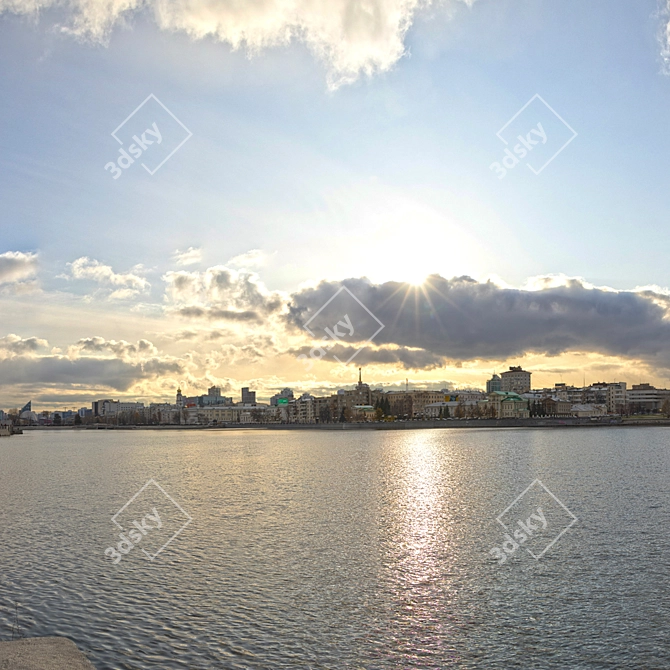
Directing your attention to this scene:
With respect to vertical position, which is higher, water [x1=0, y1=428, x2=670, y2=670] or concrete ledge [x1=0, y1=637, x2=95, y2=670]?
concrete ledge [x1=0, y1=637, x2=95, y2=670]

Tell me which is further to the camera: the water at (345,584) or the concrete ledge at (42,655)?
the water at (345,584)

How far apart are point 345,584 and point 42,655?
10.9 m

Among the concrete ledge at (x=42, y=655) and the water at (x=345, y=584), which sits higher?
the concrete ledge at (x=42, y=655)

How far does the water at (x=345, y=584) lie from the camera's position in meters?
17.4

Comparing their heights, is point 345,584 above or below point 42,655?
below

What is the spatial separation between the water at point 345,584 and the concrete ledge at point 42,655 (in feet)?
3.31

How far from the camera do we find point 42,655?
15.4 m

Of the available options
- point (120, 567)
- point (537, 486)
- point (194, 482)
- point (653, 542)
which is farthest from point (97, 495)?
point (653, 542)

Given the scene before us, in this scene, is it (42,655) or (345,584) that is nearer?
(42,655)

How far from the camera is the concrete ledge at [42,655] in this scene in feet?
48.0

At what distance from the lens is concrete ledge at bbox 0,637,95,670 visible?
14617 mm

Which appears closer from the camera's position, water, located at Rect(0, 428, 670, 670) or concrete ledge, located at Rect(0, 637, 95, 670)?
concrete ledge, located at Rect(0, 637, 95, 670)

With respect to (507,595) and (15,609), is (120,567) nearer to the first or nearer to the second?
(15,609)

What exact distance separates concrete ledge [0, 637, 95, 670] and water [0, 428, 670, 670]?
101cm
